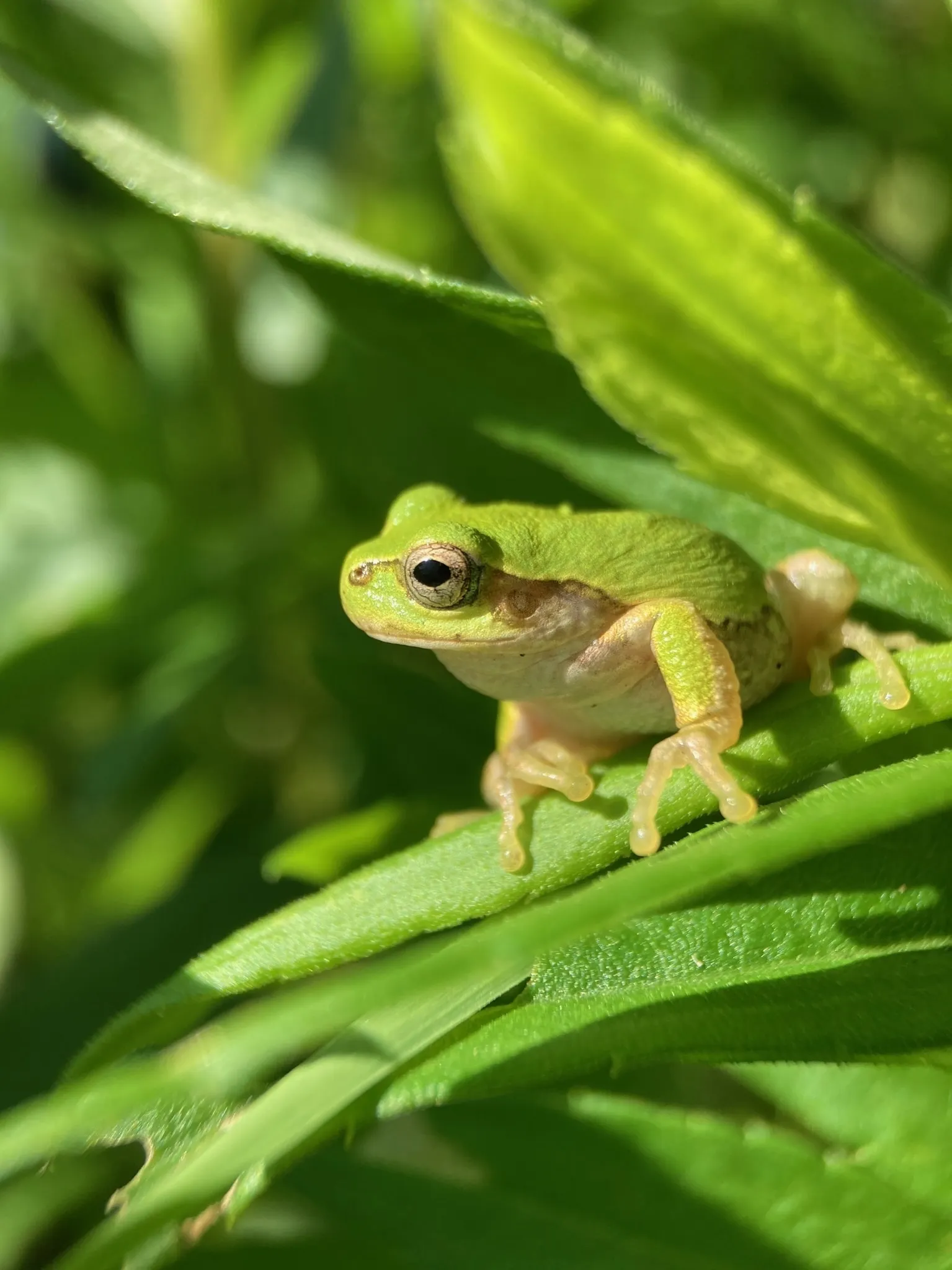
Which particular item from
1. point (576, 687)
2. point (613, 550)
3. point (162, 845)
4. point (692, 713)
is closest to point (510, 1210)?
point (692, 713)

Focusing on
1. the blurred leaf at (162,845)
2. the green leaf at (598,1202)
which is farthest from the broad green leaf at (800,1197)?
the blurred leaf at (162,845)

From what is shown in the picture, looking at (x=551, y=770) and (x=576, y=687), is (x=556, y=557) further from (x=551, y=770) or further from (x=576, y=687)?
(x=551, y=770)

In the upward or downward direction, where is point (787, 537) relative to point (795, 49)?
downward

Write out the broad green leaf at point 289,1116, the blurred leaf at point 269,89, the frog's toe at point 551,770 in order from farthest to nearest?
the blurred leaf at point 269,89
the frog's toe at point 551,770
the broad green leaf at point 289,1116

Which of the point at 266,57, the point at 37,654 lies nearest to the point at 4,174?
the point at 266,57

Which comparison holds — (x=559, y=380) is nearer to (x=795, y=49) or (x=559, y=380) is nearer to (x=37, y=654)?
(x=37, y=654)

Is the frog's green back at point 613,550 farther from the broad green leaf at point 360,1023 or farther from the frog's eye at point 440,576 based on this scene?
the broad green leaf at point 360,1023
